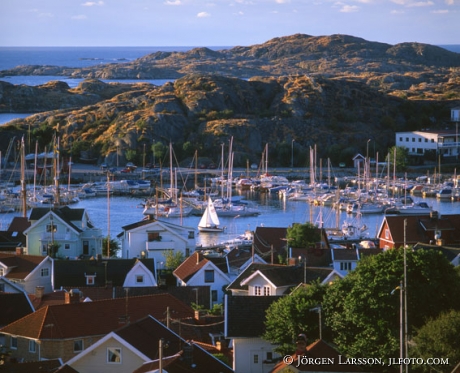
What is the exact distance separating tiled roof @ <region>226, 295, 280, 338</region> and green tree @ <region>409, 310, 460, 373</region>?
2.34 metres

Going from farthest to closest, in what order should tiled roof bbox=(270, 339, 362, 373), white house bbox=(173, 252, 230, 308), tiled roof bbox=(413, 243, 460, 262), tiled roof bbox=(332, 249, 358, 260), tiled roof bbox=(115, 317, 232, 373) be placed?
tiled roof bbox=(332, 249, 358, 260), white house bbox=(173, 252, 230, 308), tiled roof bbox=(413, 243, 460, 262), tiled roof bbox=(270, 339, 362, 373), tiled roof bbox=(115, 317, 232, 373)

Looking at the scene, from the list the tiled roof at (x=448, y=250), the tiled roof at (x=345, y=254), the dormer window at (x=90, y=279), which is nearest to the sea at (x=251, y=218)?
the tiled roof at (x=345, y=254)

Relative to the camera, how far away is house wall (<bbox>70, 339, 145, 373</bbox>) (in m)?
12.5

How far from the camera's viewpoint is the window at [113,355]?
12531mm

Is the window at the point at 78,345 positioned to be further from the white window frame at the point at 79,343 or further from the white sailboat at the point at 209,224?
the white sailboat at the point at 209,224

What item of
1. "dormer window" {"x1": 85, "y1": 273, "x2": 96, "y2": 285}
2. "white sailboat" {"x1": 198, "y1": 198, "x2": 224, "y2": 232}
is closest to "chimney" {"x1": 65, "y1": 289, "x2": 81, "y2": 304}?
"dormer window" {"x1": 85, "y1": 273, "x2": 96, "y2": 285}

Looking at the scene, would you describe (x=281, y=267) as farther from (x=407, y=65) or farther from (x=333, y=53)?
(x=333, y=53)

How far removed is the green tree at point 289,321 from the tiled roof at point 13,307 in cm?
340

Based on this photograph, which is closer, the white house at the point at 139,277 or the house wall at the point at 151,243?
the white house at the point at 139,277

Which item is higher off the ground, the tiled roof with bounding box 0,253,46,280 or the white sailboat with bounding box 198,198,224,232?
the tiled roof with bounding box 0,253,46,280

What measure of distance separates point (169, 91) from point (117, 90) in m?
24.6

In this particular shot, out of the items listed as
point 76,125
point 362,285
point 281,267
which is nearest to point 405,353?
point 362,285

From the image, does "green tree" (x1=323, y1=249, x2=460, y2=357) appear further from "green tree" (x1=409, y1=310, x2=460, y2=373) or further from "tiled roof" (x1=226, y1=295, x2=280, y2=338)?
"tiled roof" (x1=226, y1=295, x2=280, y2=338)

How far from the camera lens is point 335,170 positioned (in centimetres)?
5569
